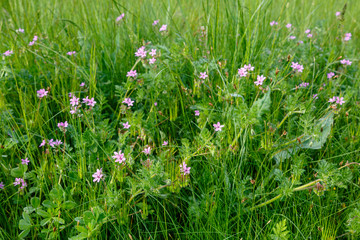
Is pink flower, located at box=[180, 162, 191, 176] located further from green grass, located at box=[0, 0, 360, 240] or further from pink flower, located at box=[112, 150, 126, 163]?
pink flower, located at box=[112, 150, 126, 163]

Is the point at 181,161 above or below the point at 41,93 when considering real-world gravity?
below

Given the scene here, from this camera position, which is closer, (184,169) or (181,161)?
(184,169)

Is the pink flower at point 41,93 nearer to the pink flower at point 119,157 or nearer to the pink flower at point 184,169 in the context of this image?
A: the pink flower at point 119,157

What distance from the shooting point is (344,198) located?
1.78 metres

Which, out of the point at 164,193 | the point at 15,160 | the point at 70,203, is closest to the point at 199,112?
the point at 164,193

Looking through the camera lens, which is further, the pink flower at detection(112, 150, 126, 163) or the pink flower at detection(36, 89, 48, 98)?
the pink flower at detection(36, 89, 48, 98)

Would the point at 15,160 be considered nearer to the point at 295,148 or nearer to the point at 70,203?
the point at 70,203

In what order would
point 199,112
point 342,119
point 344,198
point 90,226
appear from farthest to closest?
point 342,119, point 199,112, point 344,198, point 90,226

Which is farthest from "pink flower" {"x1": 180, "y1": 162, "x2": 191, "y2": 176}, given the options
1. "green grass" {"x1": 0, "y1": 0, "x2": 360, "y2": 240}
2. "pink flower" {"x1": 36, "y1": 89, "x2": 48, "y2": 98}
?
"pink flower" {"x1": 36, "y1": 89, "x2": 48, "y2": 98}

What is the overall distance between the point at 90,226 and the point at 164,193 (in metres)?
0.42

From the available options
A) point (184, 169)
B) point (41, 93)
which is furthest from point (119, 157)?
point (41, 93)

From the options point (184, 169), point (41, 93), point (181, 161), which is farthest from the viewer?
point (41, 93)

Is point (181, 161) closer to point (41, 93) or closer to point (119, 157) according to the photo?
point (119, 157)

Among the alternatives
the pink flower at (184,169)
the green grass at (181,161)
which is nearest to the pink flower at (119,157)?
the green grass at (181,161)
